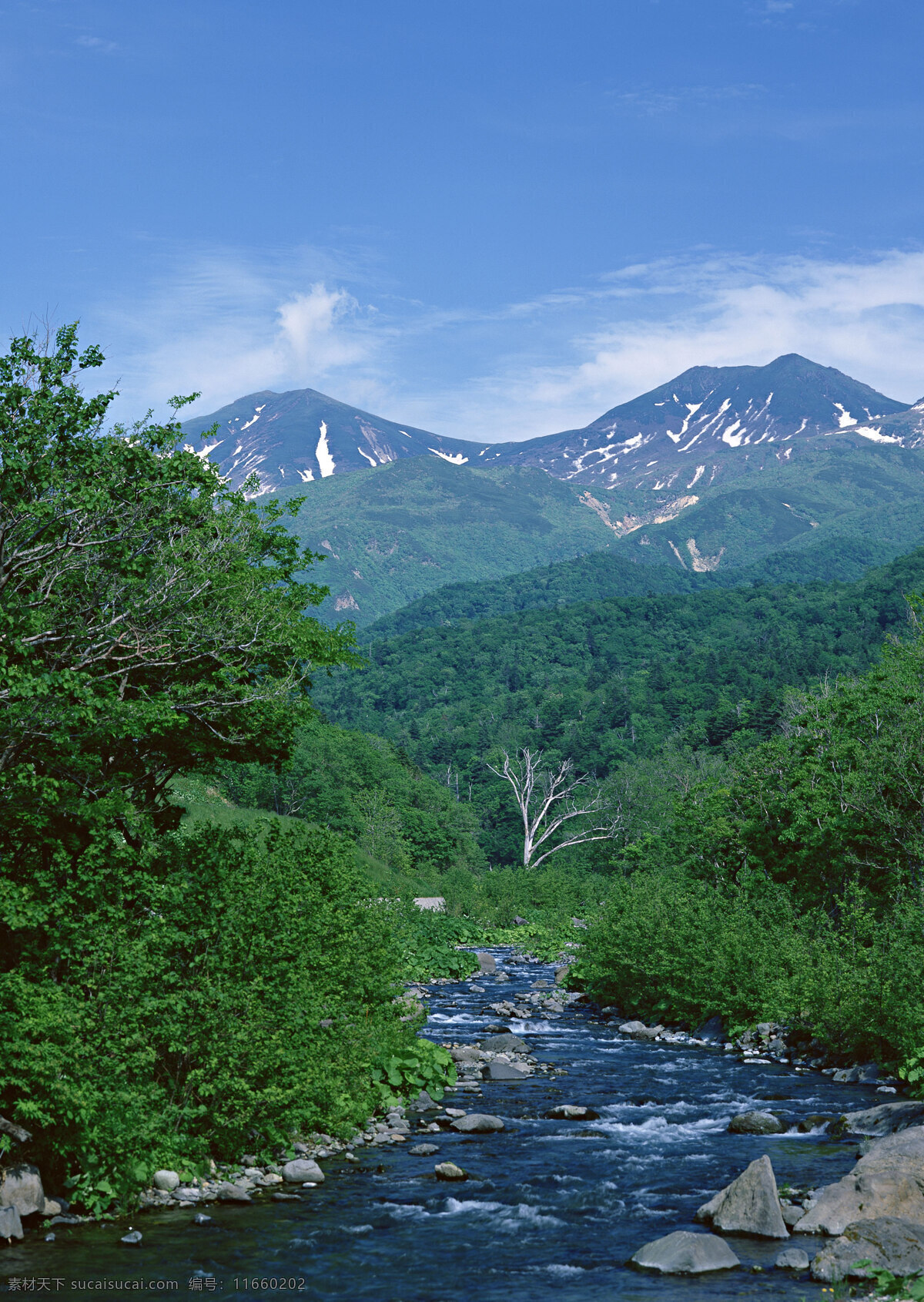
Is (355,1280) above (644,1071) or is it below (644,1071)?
above

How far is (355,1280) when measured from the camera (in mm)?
14094

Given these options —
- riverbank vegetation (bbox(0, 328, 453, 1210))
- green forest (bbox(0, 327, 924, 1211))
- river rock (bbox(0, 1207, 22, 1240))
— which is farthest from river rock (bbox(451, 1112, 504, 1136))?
river rock (bbox(0, 1207, 22, 1240))

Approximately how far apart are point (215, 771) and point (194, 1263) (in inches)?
394

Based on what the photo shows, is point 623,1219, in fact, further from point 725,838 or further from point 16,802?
point 725,838

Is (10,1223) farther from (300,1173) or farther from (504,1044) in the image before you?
(504,1044)

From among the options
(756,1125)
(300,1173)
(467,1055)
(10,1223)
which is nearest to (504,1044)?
(467,1055)

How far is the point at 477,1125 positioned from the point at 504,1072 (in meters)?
5.90

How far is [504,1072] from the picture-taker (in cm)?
2781

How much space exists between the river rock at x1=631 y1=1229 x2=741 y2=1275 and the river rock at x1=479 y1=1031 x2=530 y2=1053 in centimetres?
1637

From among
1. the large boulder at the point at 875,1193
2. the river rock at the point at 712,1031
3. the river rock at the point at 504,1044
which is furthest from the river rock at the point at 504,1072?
the large boulder at the point at 875,1193

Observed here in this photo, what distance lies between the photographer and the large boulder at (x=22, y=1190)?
15.0 metres

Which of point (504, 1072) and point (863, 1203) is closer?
point (863, 1203)

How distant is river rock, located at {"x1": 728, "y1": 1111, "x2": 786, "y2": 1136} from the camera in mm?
21812

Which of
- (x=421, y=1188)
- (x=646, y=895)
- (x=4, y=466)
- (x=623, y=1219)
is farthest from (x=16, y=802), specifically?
(x=646, y=895)
